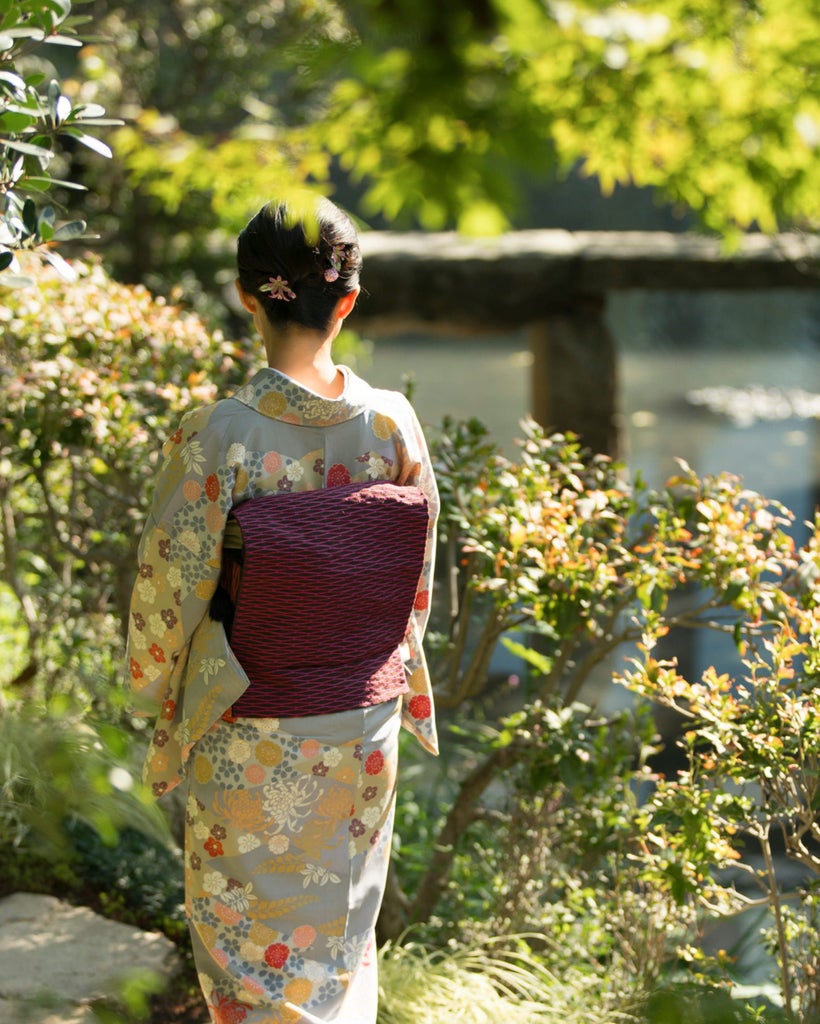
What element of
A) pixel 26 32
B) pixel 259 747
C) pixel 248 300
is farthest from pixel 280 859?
pixel 26 32

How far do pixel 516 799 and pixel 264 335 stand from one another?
1.46 m

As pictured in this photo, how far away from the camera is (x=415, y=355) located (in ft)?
57.5

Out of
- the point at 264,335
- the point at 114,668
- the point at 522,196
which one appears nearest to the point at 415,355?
the point at 114,668

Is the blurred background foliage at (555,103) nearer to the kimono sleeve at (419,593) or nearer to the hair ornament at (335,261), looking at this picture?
the hair ornament at (335,261)

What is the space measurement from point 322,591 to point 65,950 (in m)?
1.21

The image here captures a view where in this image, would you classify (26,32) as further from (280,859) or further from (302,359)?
(280,859)

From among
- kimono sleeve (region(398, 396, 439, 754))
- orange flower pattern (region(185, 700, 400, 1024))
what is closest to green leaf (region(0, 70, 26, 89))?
kimono sleeve (region(398, 396, 439, 754))

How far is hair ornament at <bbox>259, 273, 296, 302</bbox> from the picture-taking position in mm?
2223

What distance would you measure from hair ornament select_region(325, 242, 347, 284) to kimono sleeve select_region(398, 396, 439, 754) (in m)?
0.32

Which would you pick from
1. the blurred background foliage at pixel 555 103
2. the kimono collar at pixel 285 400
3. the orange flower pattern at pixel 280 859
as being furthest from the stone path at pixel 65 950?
the blurred background foliage at pixel 555 103

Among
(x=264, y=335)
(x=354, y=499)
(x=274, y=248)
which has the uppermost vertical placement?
(x=274, y=248)

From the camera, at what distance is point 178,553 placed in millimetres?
2289

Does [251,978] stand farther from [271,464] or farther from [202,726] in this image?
[271,464]

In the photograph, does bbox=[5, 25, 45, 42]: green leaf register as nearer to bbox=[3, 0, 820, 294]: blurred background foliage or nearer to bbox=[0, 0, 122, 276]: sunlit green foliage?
bbox=[0, 0, 122, 276]: sunlit green foliage
